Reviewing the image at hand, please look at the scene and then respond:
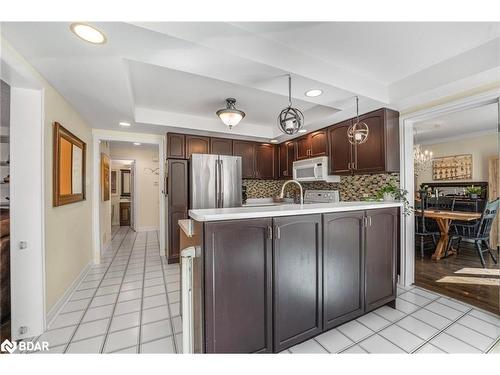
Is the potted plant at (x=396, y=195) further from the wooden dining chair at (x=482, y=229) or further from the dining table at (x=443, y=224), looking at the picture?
the wooden dining chair at (x=482, y=229)

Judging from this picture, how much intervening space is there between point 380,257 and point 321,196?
188 centimetres

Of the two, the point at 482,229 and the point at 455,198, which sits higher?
the point at 455,198

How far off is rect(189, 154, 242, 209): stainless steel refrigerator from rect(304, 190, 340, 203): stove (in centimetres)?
131

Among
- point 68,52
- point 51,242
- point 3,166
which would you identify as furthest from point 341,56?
point 3,166

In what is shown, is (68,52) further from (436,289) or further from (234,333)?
(436,289)

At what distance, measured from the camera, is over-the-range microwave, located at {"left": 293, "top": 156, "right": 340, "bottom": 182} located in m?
3.44

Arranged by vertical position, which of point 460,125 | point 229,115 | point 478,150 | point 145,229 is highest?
point 460,125

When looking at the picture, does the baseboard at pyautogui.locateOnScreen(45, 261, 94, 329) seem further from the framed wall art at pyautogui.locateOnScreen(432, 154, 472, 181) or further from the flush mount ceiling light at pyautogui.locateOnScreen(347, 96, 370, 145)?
the framed wall art at pyautogui.locateOnScreen(432, 154, 472, 181)

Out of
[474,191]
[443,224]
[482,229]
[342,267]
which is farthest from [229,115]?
[474,191]

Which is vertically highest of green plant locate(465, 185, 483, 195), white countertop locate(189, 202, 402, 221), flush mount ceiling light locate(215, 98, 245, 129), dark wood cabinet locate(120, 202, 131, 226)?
flush mount ceiling light locate(215, 98, 245, 129)

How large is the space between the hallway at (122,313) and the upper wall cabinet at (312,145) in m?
2.84

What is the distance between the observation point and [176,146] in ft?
12.1

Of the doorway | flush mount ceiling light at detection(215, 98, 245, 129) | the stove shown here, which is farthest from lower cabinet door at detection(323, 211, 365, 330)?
the stove

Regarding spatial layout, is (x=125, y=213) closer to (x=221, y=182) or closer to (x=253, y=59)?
(x=221, y=182)
